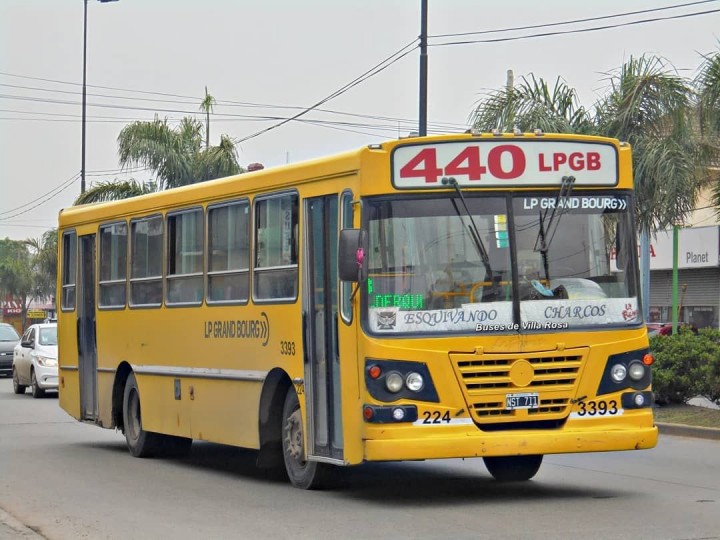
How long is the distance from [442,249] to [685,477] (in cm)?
386

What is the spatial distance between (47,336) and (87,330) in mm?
13787

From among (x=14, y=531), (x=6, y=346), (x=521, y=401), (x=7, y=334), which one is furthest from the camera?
(x=7, y=334)

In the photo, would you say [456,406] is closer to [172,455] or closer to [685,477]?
[685,477]

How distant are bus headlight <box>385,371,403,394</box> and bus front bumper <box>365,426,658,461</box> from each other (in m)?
0.38

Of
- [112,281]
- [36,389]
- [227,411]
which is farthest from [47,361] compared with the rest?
[227,411]

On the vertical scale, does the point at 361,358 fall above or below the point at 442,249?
below

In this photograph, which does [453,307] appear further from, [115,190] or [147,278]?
[115,190]

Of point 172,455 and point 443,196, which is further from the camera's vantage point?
point 172,455

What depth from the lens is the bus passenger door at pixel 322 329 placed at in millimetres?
11562

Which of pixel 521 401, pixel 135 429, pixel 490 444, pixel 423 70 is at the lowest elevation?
pixel 135 429

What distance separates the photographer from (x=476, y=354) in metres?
10.9

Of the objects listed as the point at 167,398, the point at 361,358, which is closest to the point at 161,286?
the point at 167,398

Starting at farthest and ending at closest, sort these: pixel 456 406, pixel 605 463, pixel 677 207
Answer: pixel 677 207 → pixel 605 463 → pixel 456 406

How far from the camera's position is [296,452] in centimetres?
1235
